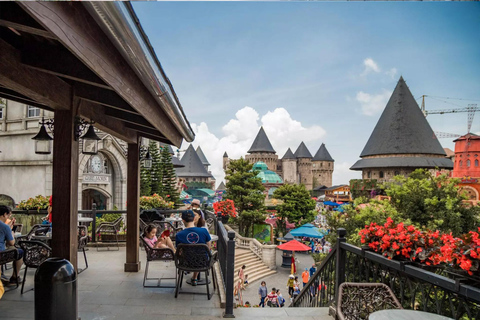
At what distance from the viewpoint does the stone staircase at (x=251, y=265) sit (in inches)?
810

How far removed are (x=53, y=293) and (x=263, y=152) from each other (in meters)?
91.9

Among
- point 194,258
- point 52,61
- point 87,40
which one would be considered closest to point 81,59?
point 87,40

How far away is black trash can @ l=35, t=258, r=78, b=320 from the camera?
115 inches

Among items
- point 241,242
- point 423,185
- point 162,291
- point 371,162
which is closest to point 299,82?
point 371,162

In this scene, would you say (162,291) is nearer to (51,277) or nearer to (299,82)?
(51,277)

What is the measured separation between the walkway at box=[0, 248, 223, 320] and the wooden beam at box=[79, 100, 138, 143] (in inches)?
96.6

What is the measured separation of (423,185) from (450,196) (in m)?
0.98

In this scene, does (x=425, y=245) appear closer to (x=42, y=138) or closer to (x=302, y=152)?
(x=42, y=138)

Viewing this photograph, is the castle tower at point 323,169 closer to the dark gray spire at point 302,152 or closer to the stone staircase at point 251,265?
the dark gray spire at point 302,152

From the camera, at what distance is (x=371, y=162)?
2093 inches

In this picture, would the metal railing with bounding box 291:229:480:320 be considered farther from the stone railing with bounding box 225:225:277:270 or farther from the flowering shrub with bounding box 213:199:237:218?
the stone railing with bounding box 225:225:277:270

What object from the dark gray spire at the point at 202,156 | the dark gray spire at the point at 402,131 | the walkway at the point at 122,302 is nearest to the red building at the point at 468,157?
the dark gray spire at the point at 402,131

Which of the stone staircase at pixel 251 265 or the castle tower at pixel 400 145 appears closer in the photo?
the stone staircase at pixel 251 265

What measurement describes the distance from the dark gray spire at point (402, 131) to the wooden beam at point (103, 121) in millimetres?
53203
